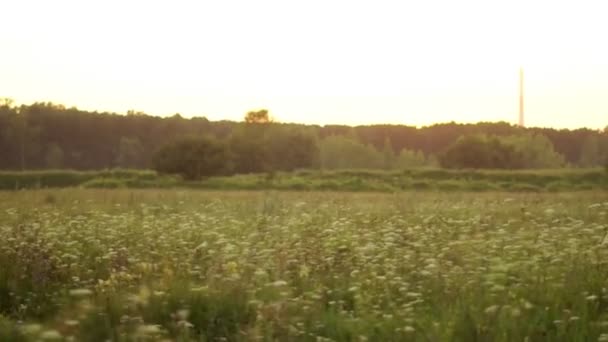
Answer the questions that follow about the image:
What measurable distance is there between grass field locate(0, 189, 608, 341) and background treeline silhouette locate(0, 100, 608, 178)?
45502 millimetres

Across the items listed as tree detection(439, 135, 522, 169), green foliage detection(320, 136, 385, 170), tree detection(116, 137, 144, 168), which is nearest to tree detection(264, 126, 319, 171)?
green foliage detection(320, 136, 385, 170)

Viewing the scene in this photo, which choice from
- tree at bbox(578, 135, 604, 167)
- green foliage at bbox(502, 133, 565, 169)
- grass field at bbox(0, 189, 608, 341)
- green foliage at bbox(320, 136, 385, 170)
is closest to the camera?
grass field at bbox(0, 189, 608, 341)

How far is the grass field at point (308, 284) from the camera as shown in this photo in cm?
547

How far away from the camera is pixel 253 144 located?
6950cm

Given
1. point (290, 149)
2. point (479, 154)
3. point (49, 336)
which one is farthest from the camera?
point (290, 149)

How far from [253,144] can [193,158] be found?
16021 mm

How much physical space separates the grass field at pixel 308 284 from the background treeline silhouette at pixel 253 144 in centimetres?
4550

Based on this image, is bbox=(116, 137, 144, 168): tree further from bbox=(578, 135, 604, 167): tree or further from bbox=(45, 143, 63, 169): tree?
bbox=(578, 135, 604, 167): tree

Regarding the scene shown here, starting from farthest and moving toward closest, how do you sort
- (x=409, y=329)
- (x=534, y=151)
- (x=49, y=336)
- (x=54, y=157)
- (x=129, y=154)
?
(x=129, y=154), (x=54, y=157), (x=534, y=151), (x=409, y=329), (x=49, y=336)

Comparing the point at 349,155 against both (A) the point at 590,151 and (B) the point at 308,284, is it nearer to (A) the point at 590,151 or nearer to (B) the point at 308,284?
(A) the point at 590,151

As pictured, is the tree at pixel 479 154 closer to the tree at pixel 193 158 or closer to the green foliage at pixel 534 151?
the green foliage at pixel 534 151

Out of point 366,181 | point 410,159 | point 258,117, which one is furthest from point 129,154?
point 366,181

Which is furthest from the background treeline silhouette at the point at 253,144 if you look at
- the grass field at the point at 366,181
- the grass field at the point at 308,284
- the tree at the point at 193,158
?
the grass field at the point at 308,284

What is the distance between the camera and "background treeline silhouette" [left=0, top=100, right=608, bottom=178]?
6266 centimetres
